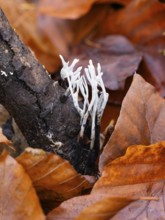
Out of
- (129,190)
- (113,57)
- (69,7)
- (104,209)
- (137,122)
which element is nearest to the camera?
(104,209)

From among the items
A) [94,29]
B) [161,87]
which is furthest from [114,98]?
[94,29]

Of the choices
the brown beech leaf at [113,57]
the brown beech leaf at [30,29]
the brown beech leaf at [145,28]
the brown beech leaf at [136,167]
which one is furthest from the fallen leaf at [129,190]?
the brown beech leaf at [30,29]

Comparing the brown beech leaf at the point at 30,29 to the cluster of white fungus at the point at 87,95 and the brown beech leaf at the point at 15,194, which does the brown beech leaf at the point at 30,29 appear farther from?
the brown beech leaf at the point at 15,194

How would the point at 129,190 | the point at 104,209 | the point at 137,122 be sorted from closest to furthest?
the point at 104,209, the point at 129,190, the point at 137,122

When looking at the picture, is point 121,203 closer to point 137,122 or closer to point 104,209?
point 104,209

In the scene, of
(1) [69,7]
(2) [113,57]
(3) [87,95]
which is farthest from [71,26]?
(3) [87,95]

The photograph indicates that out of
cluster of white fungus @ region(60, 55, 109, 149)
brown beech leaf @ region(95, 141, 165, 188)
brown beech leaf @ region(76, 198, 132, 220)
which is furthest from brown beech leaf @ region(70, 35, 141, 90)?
brown beech leaf @ region(76, 198, 132, 220)
